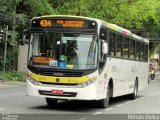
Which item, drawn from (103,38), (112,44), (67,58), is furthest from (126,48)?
(67,58)

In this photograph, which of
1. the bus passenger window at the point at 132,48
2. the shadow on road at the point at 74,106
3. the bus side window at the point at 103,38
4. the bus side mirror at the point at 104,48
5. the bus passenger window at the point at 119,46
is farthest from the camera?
the bus passenger window at the point at 132,48

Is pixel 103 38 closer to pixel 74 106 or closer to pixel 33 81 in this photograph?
pixel 33 81

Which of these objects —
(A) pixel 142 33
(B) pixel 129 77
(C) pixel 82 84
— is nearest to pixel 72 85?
(C) pixel 82 84

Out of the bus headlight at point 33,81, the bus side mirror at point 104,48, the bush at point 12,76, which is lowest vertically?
the bush at point 12,76

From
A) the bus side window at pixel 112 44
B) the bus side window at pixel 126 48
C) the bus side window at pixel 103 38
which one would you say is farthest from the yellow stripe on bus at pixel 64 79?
the bus side window at pixel 126 48

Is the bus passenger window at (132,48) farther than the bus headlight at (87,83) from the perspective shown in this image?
Yes

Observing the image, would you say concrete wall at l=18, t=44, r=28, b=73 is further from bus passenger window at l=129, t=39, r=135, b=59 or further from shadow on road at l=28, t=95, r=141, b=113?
shadow on road at l=28, t=95, r=141, b=113

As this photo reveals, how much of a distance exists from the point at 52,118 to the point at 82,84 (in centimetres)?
241

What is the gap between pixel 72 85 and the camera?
16484mm

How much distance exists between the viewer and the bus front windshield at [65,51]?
16.6 metres

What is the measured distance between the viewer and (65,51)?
1666 centimetres

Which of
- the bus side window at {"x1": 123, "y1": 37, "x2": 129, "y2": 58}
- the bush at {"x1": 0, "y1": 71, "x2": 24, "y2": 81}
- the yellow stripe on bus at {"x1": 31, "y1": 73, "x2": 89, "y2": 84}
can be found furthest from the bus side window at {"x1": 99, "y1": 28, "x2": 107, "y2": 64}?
the bush at {"x1": 0, "y1": 71, "x2": 24, "y2": 81}

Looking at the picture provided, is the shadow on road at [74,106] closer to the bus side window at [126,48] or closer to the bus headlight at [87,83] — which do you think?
the bus headlight at [87,83]

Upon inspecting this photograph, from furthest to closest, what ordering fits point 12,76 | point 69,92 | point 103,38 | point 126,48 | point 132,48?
point 12,76 < point 132,48 < point 126,48 < point 103,38 < point 69,92
